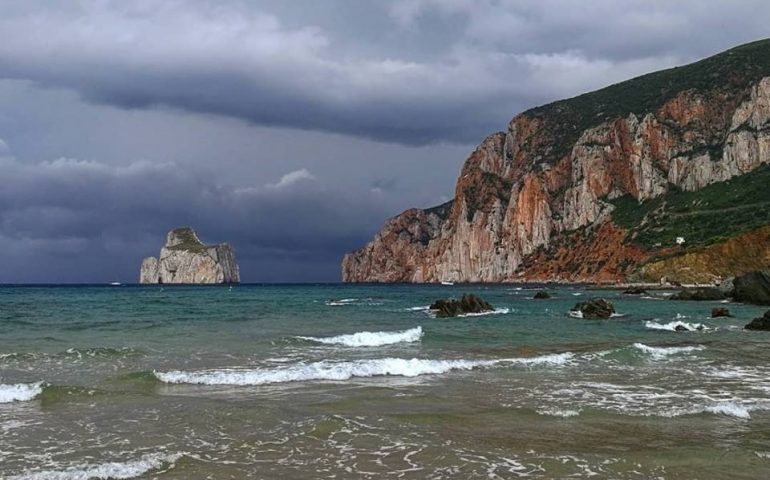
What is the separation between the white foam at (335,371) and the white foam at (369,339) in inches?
321

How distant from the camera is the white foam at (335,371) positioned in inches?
827

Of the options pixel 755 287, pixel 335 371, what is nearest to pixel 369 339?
pixel 335 371

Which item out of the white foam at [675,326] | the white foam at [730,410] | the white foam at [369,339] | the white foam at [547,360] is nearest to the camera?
the white foam at [730,410]

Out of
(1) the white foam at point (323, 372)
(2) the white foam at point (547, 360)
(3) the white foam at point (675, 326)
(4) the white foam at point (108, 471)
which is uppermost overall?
(4) the white foam at point (108, 471)

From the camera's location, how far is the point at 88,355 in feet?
87.4

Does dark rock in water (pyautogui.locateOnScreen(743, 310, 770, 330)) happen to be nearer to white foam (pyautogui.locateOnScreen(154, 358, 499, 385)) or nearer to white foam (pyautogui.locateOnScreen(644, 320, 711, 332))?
white foam (pyautogui.locateOnScreen(644, 320, 711, 332))

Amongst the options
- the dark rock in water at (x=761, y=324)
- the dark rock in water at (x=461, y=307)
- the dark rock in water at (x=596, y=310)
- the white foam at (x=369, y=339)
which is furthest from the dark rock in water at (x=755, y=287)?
the white foam at (x=369, y=339)

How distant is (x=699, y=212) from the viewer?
160 meters

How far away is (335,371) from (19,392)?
971cm

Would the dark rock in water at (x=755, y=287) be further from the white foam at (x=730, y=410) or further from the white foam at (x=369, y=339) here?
the white foam at (x=730, y=410)

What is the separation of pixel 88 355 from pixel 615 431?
21.7m

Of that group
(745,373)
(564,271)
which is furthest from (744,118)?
(745,373)

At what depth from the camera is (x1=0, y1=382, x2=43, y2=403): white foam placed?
17.8 m

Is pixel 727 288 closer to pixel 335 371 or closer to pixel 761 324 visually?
pixel 761 324
